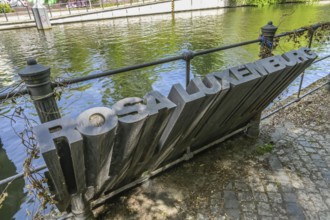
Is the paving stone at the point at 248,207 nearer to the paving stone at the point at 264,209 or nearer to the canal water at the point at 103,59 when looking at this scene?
the paving stone at the point at 264,209

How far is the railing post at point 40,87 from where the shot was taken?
5.78 ft

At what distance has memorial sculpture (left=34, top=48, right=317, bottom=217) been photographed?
59.7 inches

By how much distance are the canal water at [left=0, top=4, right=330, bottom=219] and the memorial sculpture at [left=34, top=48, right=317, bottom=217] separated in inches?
67.4

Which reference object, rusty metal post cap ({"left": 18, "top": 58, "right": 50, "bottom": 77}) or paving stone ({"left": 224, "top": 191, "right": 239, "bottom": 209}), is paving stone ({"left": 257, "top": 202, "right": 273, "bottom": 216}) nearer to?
paving stone ({"left": 224, "top": 191, "right": 239, "bottom": 209})

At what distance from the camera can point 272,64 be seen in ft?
8.11

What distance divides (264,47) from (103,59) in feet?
35.6

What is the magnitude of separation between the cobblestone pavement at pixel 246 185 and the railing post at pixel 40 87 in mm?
1124

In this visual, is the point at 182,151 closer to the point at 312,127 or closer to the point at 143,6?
the point at 312,127

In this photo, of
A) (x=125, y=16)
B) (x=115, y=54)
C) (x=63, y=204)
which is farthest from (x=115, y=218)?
(x=125, y=16)

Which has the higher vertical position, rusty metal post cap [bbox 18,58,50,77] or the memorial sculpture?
rusty metal post cap [bbox 18,58,50,77]

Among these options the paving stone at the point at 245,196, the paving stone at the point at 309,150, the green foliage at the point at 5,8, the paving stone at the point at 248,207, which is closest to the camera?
the paving stone at the point at 248,207

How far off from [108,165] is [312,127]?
10.3ft

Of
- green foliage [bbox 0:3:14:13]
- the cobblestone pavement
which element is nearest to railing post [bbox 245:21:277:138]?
the cobblestone pavement

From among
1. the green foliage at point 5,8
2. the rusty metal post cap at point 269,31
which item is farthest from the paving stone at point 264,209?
the green foliage at point 5,8
